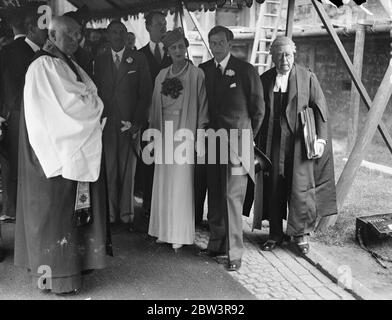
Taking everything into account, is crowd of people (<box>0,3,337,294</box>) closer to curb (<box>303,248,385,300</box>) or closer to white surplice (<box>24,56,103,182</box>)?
white surplice (<box>24,56,103,182</box>)

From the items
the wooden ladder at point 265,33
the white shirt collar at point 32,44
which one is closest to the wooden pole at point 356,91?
the wooden ladder at point 265,33

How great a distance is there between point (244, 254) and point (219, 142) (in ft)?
4.00

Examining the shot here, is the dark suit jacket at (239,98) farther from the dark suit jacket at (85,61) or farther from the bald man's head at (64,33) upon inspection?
the dark suit jacket at (85,61)

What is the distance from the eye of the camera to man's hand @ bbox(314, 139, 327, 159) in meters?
5.20

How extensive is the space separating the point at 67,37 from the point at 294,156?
8.19 feet

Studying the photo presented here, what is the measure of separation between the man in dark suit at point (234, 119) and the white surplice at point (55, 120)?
1425 millimetres

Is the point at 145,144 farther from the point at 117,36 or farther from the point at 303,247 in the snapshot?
the point at 303,247

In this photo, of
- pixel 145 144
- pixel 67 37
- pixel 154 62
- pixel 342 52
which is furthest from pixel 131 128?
pixel 342 52

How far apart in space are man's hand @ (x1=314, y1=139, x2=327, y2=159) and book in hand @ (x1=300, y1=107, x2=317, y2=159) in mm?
35

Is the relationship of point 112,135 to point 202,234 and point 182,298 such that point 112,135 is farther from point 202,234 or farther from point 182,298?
point 182,298

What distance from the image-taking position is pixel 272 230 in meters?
5.50

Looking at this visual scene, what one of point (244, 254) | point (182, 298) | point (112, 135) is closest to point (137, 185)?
point (112, 135)

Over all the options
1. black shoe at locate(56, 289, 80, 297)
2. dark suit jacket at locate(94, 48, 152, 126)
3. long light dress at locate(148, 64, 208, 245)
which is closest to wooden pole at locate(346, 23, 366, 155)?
dark suit jacket at locate(94, 48, 152, 126)
